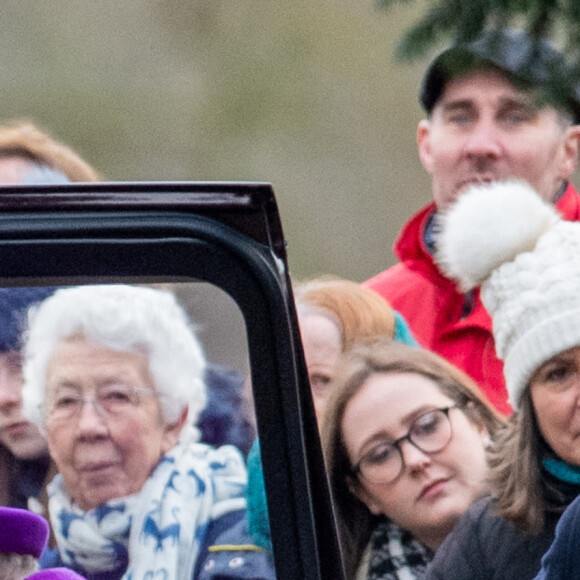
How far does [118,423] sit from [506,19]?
30.9 inches

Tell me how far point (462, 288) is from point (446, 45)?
67 centimetres

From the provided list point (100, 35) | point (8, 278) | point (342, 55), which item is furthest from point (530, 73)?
point (100, 35)

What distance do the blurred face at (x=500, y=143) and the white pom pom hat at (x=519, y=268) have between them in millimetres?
377

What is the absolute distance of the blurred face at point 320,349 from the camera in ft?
7.82

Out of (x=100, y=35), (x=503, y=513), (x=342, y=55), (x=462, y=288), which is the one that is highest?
(x=100, y=35)

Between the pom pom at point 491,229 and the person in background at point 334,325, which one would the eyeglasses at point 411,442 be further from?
the pom pom at point 491,229

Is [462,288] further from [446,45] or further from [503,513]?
[446,45]

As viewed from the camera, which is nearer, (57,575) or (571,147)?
(57,575)

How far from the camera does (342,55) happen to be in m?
7.19

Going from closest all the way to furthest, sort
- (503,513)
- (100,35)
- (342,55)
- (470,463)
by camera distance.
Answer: (503,513) < (470,463) < (342,55) < (100,35)

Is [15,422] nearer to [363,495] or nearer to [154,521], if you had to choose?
[154,521]

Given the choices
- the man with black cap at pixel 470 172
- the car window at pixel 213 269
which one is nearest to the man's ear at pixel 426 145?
the man with black cap at pixel 470 172

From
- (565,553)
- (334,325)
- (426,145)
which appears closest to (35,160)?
(334,325)

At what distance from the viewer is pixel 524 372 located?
214cm
